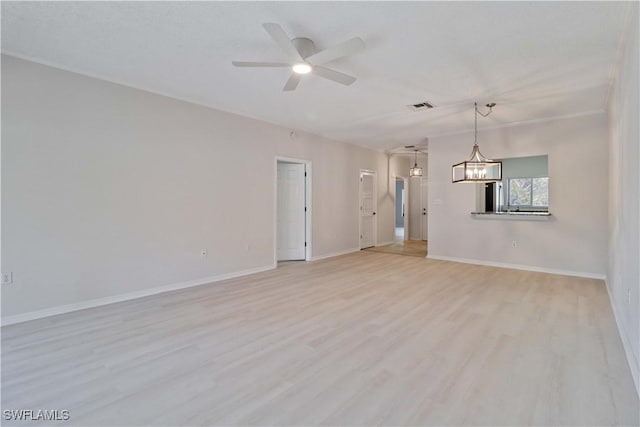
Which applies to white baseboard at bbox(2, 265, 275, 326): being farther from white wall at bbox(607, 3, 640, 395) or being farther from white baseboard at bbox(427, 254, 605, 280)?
white wall at bbox(607, 3, 640, 395)

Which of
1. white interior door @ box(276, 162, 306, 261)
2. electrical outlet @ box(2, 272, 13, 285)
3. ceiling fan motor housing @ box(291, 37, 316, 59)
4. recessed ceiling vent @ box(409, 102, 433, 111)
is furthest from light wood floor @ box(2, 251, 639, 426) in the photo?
recessed ceiling vent @ box(409, 102, 433, 111)

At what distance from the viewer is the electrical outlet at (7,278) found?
3.19 m

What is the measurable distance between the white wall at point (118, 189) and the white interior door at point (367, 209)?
3.04 meters

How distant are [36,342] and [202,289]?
190 cm

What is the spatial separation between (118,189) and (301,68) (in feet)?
→ 8.95

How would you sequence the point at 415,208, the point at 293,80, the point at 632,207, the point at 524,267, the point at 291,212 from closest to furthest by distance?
the point at 632,207 → the point at 293,80 → the point at 524,267 → the point at 291,212 → the point at 415,208

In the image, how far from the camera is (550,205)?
5512 mm

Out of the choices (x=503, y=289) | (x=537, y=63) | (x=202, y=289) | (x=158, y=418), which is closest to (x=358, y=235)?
(x=503, y=289)

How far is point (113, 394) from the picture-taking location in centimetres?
207

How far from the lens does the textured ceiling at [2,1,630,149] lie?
8.08 feet

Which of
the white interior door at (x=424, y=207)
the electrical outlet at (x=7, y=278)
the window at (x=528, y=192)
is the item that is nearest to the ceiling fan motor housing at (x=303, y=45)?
the electrical outlet at (x=7, y=278)

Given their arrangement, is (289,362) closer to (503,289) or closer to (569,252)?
(503,289)

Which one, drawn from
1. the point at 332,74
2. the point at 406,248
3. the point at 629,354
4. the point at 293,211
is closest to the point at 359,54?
the point at 332,74

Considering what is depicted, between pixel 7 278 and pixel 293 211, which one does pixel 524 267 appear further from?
pixel 7 278
